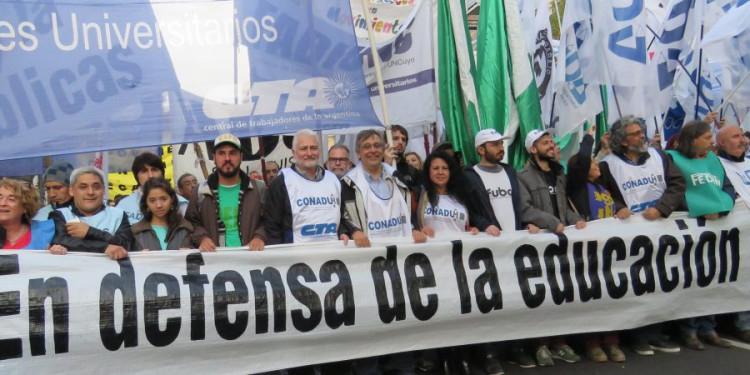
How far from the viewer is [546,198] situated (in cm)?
492

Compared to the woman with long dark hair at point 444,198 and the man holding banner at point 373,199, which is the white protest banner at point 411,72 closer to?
the woman with long dark hair at point 444,198

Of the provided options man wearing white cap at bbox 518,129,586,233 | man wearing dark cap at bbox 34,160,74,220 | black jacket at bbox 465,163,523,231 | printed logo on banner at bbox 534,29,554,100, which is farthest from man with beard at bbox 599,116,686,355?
man wearing dark cap at bbox 34,160,74,220

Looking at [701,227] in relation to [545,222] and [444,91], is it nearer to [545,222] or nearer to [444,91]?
[545,222]

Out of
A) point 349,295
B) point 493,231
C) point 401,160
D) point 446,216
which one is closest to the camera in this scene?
point 349,295

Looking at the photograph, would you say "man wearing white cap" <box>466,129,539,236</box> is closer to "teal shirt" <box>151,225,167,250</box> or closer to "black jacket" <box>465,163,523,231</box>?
"black jacket" <box>465,163,523,231</box>

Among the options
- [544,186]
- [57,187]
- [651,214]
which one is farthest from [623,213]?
[57,187]

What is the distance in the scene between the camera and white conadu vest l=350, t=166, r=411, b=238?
4.42m

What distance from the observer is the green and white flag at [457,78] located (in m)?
6.03

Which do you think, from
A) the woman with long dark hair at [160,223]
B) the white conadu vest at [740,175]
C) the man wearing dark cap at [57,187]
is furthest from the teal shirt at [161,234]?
the white conadu vest at [740,175]

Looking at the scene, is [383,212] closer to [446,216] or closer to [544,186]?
[446,216]

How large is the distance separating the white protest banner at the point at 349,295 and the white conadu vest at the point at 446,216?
0.23 meters

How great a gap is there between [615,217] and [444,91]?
6.91ft

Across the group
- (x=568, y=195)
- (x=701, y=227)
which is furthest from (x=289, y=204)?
(x=701, y=227)

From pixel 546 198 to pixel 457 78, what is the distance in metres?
1.76
